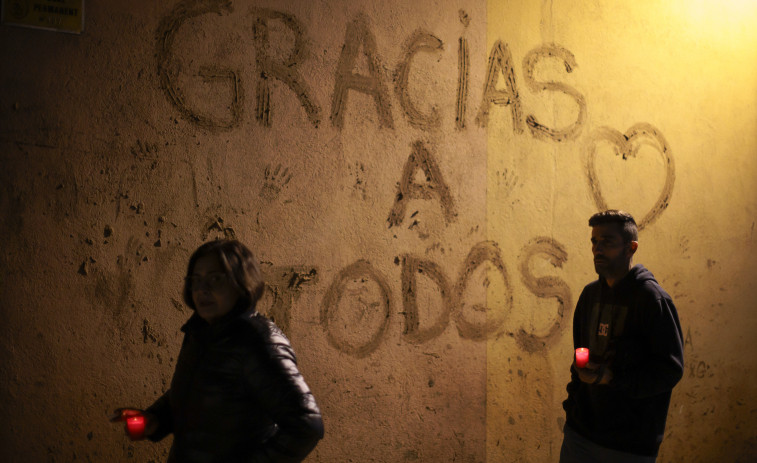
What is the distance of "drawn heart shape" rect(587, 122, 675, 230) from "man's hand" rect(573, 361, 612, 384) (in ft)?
5.58

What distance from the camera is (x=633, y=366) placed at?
2.34 meters

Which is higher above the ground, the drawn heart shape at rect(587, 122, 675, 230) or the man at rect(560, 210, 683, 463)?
the drawn heart shape at rect(587, 122, 675, 230)

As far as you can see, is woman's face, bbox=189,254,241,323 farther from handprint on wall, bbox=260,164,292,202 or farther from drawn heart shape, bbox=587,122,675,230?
drawn heart shape, bbox=587,122,675,230

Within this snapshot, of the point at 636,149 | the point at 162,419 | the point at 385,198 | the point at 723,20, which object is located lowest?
the point at 162,419

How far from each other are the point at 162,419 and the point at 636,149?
330 centimetres

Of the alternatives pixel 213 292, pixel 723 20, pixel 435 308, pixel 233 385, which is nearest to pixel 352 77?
pixel 435 308

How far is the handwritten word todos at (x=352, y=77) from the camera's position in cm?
281

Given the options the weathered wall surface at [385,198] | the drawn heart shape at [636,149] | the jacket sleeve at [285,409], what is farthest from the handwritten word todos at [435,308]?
the jacket sleeve at [285,409]

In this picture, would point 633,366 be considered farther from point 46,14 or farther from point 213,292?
point 46,14

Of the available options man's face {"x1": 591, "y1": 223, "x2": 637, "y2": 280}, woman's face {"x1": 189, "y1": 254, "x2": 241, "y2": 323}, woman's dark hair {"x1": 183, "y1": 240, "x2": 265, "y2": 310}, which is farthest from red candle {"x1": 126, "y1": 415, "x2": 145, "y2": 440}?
man's face {"x1": 591, "y1": 223, "x2": 637, "y2": 280}

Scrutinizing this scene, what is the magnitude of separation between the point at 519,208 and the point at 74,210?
7.89ft

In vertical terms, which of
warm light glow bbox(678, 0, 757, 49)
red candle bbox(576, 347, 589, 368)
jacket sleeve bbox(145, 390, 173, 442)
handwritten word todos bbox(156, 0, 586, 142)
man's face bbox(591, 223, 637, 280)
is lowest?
jacket sleeve bbox(145, 390, 173, 442)

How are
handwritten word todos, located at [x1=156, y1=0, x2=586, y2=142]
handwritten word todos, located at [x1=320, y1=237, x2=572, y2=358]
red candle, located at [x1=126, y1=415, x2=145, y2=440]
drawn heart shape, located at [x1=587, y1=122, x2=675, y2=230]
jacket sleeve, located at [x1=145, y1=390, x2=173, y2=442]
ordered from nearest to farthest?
red candle, located at [x1=126, y1=415, x2=145, y2=440] → jacket sleeve, located at [x1=145, y1=390, x2=173, y2=442] → handwritten word todos, located at [x1=156, y1=0, x2=586, y2=142] → handwritten word todos, located at [x1=320, y1=237, x2=572, y2=358] → drawn heart shape, located at [x1=587, y1=122, x2=675, y2=230]

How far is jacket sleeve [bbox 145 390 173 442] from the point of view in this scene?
190 cm
